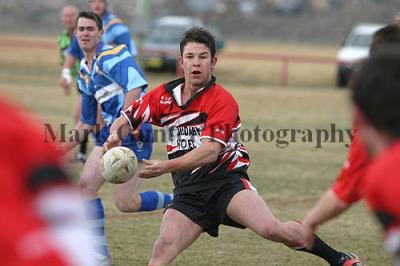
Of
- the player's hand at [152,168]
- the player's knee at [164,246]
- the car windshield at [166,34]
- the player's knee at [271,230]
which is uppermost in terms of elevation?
the player's hand at [152,168]

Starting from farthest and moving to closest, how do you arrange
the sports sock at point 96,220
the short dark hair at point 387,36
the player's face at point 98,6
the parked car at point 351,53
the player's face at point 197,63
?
1. the parked car at point 351,53
2. the player's face at point 98,6
3. the sports sock at point 96,220
4. the player's face at point 197,63
5. the short dark hair at point 387,36

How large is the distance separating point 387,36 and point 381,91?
6.23ft

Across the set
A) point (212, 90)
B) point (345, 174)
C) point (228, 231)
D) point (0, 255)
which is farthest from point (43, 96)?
point (0, 255)

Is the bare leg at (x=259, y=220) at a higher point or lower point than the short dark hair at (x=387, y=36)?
lower

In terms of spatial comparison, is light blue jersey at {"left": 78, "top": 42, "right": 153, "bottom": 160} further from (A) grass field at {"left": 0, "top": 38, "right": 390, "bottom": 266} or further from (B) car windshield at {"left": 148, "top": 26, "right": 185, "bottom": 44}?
(B) car windshield at {"left": 148, "top": 26, "right": 185, "bottom": 44}

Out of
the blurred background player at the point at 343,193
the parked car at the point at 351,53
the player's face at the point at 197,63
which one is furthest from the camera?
the parked car at the point at 351,53

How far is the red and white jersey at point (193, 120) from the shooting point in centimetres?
544

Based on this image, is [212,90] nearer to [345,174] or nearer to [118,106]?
[118,106]

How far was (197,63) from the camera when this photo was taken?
18.1 feet

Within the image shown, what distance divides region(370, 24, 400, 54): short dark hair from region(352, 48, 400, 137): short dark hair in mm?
1673

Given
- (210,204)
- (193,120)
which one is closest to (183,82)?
(193,120)

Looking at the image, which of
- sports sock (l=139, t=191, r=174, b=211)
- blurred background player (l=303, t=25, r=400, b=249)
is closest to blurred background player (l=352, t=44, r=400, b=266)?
blurred background player (l=303, t=25, r=400, b=249)

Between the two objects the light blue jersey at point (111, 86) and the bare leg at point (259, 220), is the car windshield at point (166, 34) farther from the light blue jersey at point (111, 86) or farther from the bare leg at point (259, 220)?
the bare leg at point (259, 220)

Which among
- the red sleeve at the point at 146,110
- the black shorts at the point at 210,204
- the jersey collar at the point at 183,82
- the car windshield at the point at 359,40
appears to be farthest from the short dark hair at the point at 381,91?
the car windshield at the point at 359,40
